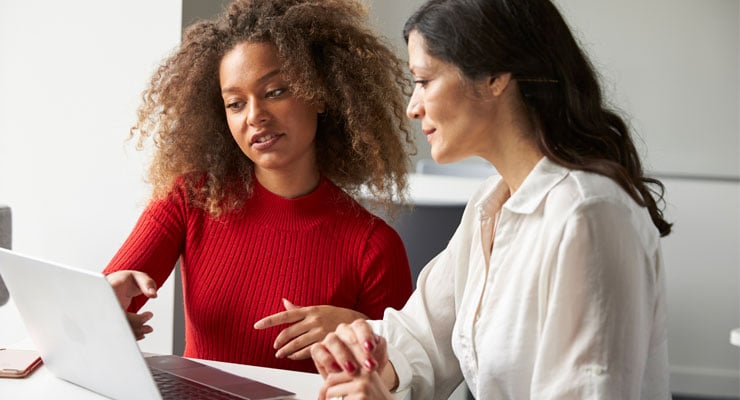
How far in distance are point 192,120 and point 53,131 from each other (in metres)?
0.75

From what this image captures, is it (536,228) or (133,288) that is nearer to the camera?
(536,228)

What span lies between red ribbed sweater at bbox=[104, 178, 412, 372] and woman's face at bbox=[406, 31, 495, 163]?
467mm

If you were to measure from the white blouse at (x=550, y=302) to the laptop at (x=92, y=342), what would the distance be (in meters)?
0.27

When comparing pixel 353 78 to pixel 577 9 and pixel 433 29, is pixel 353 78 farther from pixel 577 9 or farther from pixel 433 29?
pixel 577 9

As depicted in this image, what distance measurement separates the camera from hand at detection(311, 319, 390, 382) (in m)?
1.17

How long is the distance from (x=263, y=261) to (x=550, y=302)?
2.47ft

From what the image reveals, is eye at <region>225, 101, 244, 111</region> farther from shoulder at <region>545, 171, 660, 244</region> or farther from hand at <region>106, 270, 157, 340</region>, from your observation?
shoulder at <region>545, 171, 660, 244</region>

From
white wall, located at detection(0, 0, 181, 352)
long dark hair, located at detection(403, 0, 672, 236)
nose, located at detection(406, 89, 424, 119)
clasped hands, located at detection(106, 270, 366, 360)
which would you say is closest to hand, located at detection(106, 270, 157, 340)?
clasped hands, located at detection(106, 270, 366, 360)

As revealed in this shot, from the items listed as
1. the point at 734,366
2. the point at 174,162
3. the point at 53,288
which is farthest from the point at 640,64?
the point at 53,288

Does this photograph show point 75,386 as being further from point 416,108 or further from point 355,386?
point 416,108

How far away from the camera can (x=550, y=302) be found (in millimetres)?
1148

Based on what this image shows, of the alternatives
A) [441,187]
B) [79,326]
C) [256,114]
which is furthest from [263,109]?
[441,187]

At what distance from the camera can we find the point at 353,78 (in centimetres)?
180

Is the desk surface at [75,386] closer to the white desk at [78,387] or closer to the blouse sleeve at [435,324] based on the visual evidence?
the white desk at [78,387]
